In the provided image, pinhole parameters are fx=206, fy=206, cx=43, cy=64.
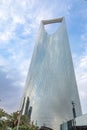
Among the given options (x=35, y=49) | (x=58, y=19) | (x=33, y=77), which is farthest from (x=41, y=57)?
(x=58, y=19)

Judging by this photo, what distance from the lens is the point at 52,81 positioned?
117875 millimetres

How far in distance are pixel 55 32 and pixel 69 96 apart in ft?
140

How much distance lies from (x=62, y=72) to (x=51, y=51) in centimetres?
1596

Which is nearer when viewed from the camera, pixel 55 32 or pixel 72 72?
pixel 72 72

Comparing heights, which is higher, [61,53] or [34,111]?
[61,53]

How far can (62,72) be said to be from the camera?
120 meters

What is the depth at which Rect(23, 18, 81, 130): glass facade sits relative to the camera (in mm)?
113688

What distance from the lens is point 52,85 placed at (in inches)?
4611

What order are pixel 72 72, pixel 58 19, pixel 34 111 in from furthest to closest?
1. pixel 58 19
2. pixel 72 72
3. pixel 34 111

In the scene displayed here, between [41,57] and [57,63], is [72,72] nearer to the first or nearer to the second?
[57,63]

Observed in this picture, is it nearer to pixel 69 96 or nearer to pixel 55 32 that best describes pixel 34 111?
pixel 69 96

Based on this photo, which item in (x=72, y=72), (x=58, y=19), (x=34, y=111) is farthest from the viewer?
(x=58, y=19)

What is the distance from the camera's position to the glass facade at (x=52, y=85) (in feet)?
373

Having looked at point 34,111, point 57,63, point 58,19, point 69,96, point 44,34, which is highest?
point 58,19
